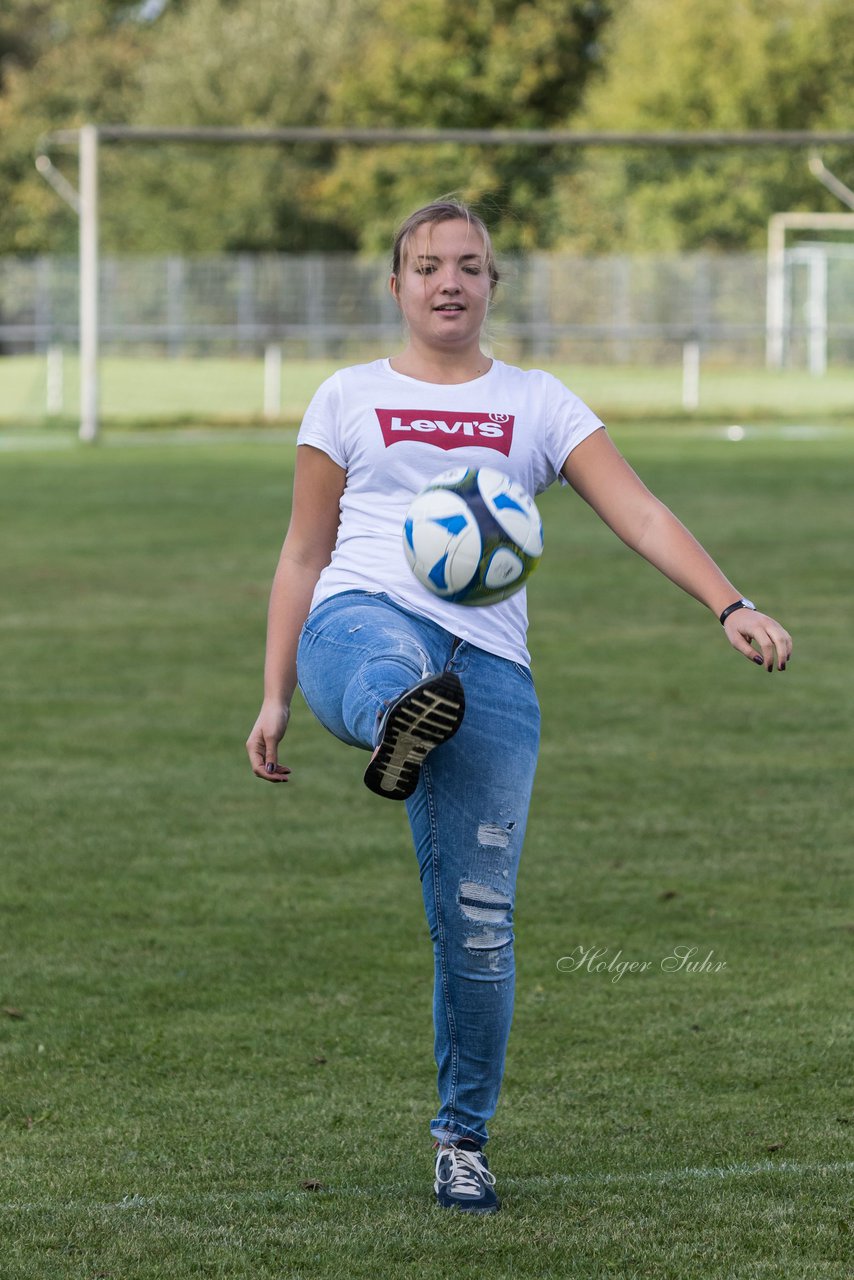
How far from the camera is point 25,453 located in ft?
85.7

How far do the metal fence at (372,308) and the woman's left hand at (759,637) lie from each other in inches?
1042

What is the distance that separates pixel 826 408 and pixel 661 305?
11.1 ft

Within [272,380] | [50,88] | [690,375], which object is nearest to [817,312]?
[690,375]

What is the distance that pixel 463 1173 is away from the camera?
3.90 m

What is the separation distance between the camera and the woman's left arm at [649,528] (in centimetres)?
368

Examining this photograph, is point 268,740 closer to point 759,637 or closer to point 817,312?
point 759,637

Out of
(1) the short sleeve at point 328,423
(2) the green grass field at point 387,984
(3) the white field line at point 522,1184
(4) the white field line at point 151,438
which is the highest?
(1) the short sleeve at point 328,423

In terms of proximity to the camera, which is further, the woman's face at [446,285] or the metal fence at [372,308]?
the metal fence at [372,308]

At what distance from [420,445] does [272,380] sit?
2828 centimetres

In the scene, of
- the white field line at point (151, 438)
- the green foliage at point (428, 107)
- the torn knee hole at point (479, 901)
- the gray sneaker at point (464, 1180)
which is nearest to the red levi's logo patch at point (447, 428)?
the torn knee hole at point (479, 901)

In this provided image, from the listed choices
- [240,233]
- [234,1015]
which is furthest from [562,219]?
[234,1015]

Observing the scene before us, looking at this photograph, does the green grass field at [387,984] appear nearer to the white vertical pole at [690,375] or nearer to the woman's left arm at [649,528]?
the woman's left arm at [649,528]

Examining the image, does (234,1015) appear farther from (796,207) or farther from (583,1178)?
(796,207)

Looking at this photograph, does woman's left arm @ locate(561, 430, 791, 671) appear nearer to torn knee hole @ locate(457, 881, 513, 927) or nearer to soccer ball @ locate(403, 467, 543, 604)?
soccer ball @ locate(403, 467, 543, 604)
